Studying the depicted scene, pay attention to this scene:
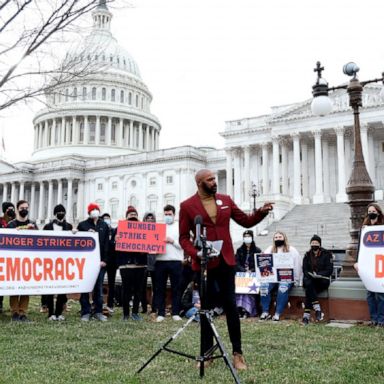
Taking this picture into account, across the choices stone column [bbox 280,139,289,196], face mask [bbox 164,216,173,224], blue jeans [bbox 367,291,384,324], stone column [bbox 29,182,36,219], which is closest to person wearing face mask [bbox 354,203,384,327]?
blue jeans [bbox 367,291,384,324]

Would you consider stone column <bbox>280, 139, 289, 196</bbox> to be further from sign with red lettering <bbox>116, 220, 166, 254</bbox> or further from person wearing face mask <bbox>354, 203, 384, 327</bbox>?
person wearing face mask <bbox>354, 203, 384, 327</bbox>

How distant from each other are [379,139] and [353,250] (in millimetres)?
47496

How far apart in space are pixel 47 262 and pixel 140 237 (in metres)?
2.02

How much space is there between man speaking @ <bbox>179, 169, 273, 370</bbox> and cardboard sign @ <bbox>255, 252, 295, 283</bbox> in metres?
5.02

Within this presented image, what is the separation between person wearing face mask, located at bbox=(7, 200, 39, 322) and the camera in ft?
33.9

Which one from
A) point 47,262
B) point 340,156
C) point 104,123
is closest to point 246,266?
point 47,262

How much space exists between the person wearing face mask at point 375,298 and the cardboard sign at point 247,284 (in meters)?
2.52

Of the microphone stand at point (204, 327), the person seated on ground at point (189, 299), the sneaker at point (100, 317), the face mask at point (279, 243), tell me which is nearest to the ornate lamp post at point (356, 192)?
the face mask at point (279, 243)

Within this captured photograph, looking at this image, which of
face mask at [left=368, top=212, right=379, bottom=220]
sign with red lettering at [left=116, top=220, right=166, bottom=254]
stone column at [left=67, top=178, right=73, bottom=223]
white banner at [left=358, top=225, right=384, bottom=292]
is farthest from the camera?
stone column at [left=67, top=178, right=73, bottom=223]

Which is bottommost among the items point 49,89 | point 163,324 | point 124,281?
A: point 163,324

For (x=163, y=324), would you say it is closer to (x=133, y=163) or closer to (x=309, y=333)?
(x=309, y=333)

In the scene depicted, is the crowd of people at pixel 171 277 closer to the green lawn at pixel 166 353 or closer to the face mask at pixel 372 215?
the face mask at pixel 372 215

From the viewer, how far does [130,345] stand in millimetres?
7336

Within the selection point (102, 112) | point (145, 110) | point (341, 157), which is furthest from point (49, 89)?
point (145, 110)
